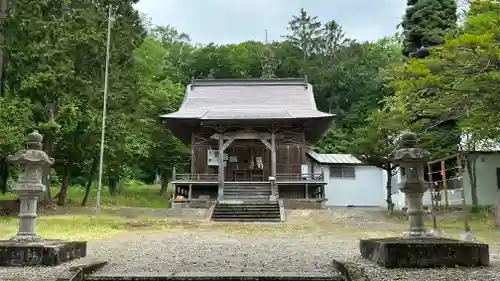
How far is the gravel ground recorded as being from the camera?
17.5 feet

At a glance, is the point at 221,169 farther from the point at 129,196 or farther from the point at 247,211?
the point at 129,196

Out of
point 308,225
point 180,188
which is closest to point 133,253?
point 308,225

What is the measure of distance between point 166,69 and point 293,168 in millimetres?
18852

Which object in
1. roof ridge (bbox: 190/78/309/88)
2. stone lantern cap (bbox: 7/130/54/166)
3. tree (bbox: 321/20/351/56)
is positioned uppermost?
tree (bbox: 321/20/351/56)

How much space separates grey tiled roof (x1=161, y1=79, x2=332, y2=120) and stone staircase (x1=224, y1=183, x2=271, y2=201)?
3.20 m

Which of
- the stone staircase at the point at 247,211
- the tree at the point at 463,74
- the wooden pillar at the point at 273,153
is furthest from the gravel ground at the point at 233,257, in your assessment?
the wooden pillar at the point at 273,153

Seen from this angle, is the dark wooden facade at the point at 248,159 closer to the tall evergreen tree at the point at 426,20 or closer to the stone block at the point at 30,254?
the tall evergreen tree at the point at 426,20

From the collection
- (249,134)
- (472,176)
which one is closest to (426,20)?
(472,176)

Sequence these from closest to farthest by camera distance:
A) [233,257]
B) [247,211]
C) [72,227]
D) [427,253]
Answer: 1. [427,253]
2. [233,257]
3. [72,227]
4. [247,211]

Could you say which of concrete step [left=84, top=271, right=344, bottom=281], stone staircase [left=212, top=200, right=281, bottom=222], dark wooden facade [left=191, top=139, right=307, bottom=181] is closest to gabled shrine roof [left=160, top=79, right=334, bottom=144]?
dark wooden facade [left=191, top=139, right=307, bottom=181]

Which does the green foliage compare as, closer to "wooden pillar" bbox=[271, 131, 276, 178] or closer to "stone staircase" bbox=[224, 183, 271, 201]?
"stone staircase" bbox=[224, 183, 271, 201]

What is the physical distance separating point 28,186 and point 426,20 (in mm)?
15278

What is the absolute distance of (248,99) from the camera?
1003 inches

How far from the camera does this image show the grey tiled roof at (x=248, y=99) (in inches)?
885
